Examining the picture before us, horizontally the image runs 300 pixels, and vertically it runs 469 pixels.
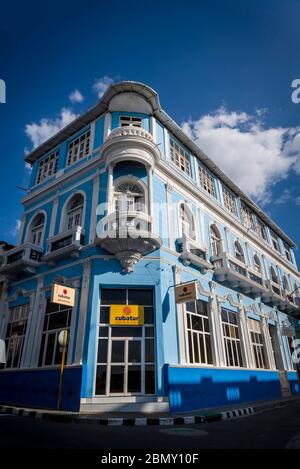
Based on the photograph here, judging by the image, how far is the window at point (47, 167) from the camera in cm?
1738

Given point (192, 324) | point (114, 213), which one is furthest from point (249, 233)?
point (114, 213)

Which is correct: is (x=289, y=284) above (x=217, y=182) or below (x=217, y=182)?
below

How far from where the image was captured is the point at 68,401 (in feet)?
31.8

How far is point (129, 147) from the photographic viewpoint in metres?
13.0

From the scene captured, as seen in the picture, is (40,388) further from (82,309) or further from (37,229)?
(37,229)

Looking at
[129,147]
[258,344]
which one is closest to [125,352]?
[129,147]

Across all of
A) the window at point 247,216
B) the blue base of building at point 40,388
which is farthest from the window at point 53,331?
the window at point 247,216

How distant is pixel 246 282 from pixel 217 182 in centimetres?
705

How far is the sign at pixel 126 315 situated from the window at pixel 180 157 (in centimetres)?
861

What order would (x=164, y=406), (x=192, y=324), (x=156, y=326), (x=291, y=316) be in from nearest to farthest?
(x=164, y=406) → (x=156, y=326) → (x=192, y=324) → (x=291, y=316)

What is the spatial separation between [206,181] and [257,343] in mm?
10134

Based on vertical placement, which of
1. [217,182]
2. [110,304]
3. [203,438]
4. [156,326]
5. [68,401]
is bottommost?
[203,438]

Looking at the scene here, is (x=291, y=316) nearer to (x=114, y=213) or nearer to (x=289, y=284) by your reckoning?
(x=289, y=284)

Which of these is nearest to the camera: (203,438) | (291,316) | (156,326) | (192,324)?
(203,438)
